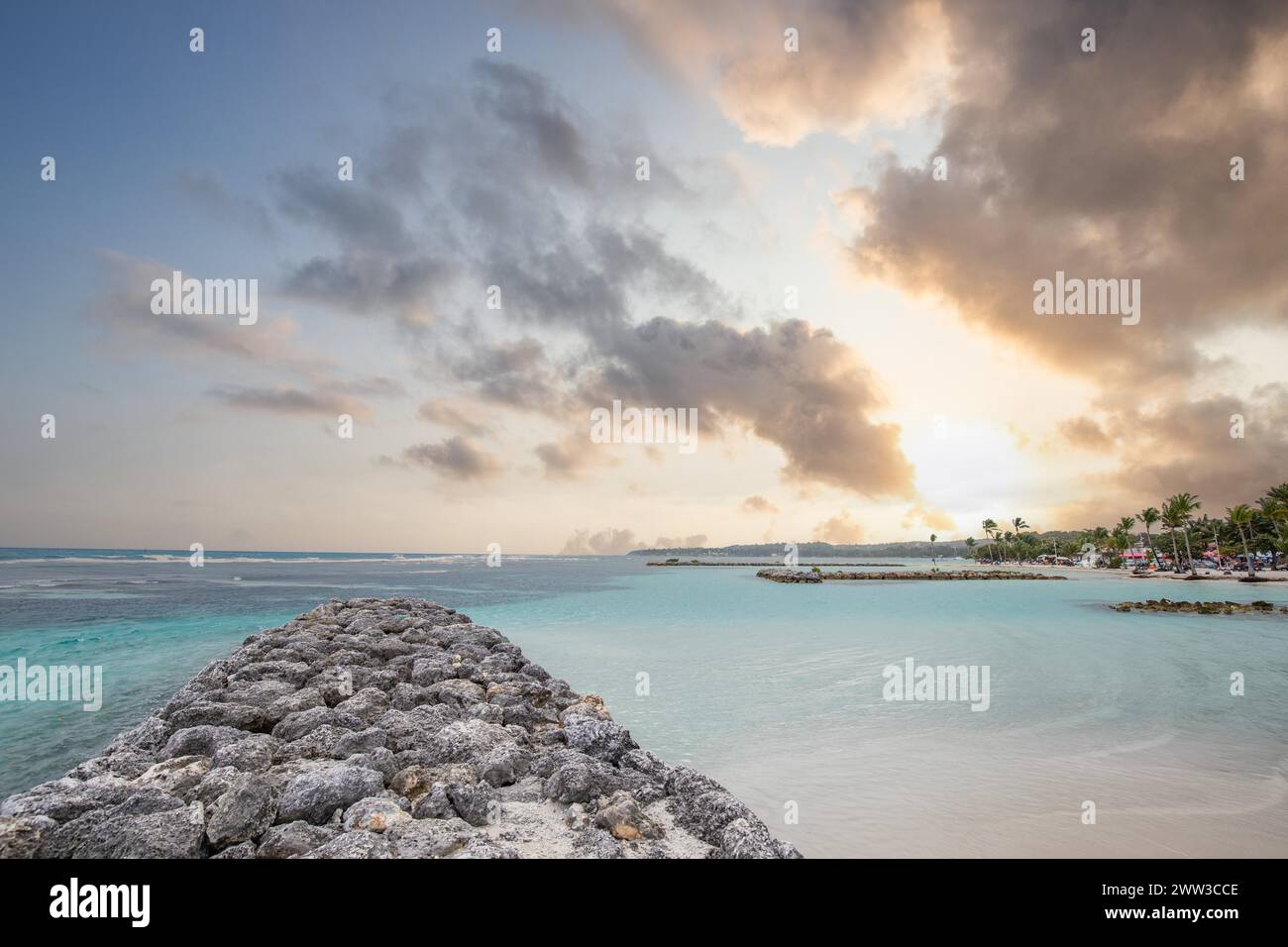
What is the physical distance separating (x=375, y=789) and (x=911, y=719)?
9.50m

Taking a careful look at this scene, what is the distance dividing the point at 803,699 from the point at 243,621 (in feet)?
80.6

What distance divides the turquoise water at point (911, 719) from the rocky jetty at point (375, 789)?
1.90 metres

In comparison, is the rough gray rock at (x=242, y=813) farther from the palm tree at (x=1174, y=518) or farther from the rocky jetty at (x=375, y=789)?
the palm tree at (x=1174, y=518)

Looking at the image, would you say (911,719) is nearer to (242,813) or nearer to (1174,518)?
(242,813)

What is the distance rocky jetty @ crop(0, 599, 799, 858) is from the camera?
434cm

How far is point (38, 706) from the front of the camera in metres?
10.8

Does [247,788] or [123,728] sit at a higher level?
[247,788]

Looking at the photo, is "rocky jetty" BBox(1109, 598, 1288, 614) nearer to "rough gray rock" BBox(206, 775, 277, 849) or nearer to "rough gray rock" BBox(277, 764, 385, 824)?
"rough gray rock" BBox(277, 764, 385, 824)

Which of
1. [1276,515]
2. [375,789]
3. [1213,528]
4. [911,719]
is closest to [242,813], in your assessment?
[375,789]

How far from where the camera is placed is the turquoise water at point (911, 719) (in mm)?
6543

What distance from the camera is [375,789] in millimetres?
5203
